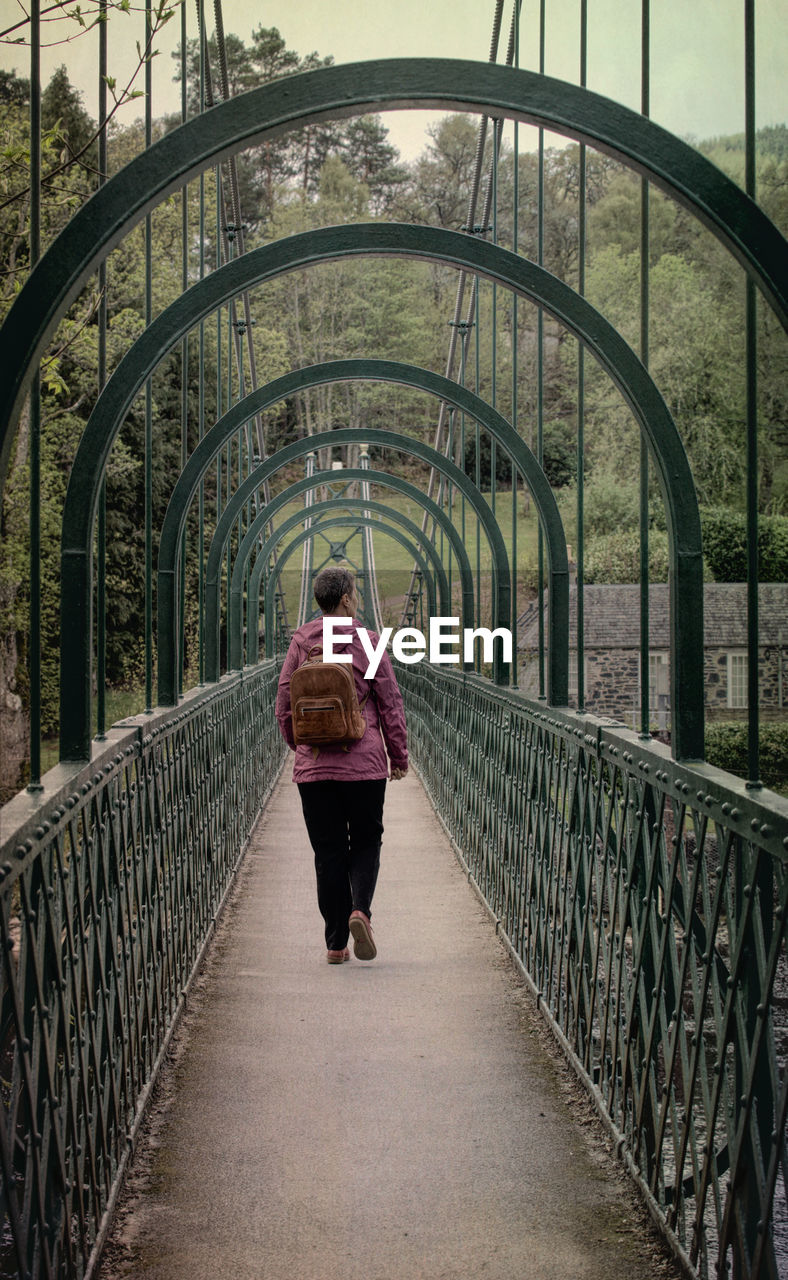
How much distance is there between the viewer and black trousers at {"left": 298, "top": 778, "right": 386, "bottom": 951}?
4.82 meters

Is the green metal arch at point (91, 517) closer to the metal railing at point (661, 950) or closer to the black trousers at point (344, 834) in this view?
the metal railing at point (661, 950)

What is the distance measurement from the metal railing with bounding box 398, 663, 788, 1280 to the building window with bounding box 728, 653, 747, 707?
2983 cm

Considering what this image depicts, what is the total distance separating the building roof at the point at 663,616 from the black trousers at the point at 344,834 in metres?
27.5

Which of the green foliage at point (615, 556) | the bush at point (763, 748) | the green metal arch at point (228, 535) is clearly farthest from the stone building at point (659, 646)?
the green metal arch at point (228, 535)

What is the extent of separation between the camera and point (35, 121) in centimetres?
280

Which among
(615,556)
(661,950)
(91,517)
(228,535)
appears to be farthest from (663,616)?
(661,950)

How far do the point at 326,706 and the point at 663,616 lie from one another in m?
30.0

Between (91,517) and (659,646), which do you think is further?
(659,646)

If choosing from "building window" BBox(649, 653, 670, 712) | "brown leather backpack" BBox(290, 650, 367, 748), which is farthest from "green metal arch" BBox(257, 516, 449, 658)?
"building window" BBox(649, 653, 670, 712)

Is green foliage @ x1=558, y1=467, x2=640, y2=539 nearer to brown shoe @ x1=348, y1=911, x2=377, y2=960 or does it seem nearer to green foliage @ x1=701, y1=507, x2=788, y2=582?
green foliage @ x1=701, y1=507, x2=788, y2=582

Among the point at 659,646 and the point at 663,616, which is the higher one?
the point at 663,616

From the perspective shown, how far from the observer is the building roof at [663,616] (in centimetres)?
3262

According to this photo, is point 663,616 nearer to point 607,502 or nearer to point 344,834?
point 607,502

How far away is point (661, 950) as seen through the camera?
9.07 ft
